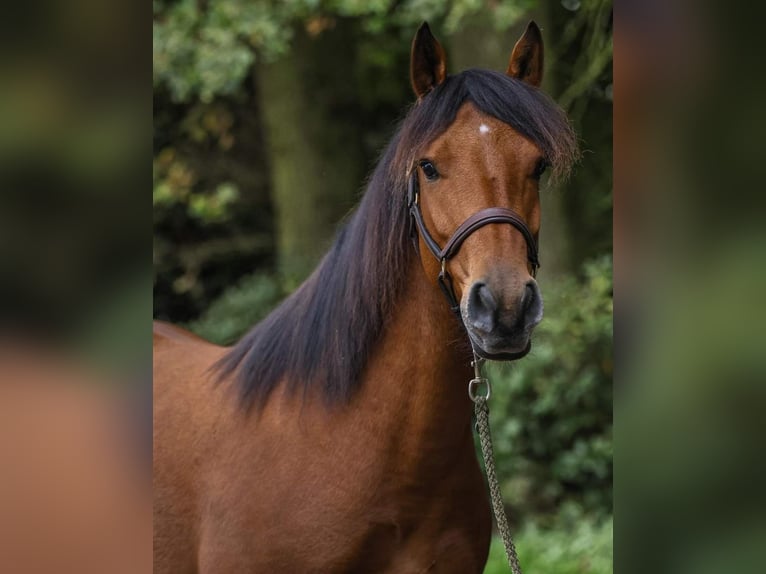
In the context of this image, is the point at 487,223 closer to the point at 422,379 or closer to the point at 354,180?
the point at 422,379

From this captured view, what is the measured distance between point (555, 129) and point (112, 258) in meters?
1.62

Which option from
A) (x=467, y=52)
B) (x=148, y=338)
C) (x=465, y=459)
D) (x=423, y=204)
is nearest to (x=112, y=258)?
(x=148, y=338)

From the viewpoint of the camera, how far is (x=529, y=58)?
8.95 ft

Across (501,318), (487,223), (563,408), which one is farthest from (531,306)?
(563,408)

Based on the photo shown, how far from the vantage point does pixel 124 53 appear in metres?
1.05

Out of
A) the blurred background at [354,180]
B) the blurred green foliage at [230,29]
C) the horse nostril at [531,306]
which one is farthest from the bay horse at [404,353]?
the blurred green foliage at [230,29]

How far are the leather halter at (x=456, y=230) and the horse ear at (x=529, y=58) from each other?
1.61 ft

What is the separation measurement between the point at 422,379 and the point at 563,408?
4.13m

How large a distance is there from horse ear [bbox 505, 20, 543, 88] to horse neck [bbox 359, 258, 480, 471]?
64cm

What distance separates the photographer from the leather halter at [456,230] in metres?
2.27

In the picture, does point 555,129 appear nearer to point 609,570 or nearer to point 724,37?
point 724,37

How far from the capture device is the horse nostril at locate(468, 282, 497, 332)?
2.20m

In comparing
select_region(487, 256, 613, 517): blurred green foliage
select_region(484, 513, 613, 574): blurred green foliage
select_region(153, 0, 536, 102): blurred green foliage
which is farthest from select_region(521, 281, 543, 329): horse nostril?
select_region(153, 0, 536, 102): blurred green foliage

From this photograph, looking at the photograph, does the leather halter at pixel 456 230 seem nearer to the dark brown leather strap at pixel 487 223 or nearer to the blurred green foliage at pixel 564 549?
the dark brown leather strap at pixel 487 223
